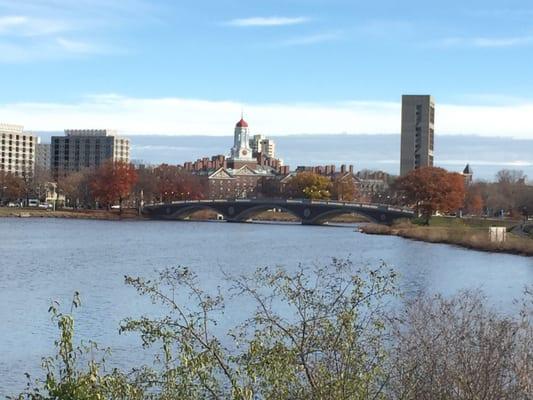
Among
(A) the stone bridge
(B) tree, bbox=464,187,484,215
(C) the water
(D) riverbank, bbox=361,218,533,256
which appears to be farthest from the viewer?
(B) tree, bbox=464,187,484,215

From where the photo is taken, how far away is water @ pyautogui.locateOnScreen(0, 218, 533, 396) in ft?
84.4

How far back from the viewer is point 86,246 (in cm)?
5988

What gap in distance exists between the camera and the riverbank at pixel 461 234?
6281 cm

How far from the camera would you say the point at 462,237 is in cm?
7225

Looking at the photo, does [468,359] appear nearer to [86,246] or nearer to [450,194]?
[86,246]

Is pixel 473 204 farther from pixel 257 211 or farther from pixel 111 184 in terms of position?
pixel 111 184

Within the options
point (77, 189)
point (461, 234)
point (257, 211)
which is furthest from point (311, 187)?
point (461, 234)

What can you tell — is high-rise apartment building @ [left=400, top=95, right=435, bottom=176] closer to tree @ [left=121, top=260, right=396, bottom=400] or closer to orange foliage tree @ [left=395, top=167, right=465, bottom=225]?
orange foliage tree @ [left=395, top=167, right=465, bottom=225]

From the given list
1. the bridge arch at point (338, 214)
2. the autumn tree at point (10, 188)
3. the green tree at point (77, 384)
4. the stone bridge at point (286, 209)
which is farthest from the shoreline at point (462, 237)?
the green tree at point (77, 384)

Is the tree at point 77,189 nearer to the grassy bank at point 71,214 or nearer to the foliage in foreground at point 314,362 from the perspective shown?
the grassy bank at point 71,214

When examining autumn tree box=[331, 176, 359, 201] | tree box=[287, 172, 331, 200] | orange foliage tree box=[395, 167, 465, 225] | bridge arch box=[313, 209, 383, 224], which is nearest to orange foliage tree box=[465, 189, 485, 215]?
bridge arch box=[313, 209, 383, 224]

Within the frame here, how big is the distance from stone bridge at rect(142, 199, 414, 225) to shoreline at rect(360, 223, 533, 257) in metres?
6.26

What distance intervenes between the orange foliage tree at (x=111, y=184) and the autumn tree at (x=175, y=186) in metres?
13.7

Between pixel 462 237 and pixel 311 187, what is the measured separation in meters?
66.6
